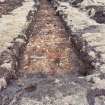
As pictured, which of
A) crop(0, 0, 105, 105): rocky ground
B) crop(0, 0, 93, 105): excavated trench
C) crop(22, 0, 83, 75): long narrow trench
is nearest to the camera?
crop(0, 0, 105, 105): rocky ground

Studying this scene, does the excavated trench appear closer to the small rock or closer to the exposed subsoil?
the small rock

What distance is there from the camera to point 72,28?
13039 millimetres

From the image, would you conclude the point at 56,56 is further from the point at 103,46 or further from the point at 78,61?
the point at 103,46

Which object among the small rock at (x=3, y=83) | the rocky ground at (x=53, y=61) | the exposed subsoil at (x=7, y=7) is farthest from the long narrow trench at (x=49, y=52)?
the exposed subsoil at (x=7, y=7)

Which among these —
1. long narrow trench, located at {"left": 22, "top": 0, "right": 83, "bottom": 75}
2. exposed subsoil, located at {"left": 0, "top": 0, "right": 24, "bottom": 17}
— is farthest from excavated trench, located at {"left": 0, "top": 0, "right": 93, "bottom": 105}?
exposed subsoil, located at {"left": 0, "top": 0, "right": 24, "bottom": 17}

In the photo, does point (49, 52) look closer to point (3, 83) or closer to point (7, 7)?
point (3, 83)

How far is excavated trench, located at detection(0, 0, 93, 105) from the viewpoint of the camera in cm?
638

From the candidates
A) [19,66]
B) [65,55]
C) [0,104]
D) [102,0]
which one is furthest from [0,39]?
[102,0]

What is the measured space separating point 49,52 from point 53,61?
1095 mm

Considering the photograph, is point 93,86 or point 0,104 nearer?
point 0,104

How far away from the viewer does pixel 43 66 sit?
30.6ft

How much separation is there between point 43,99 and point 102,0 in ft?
51.8

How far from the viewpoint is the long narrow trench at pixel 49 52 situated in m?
9.23

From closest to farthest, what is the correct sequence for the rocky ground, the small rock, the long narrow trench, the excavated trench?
the rocky ground
the excavated trench
the small rock
the long narrow trench
